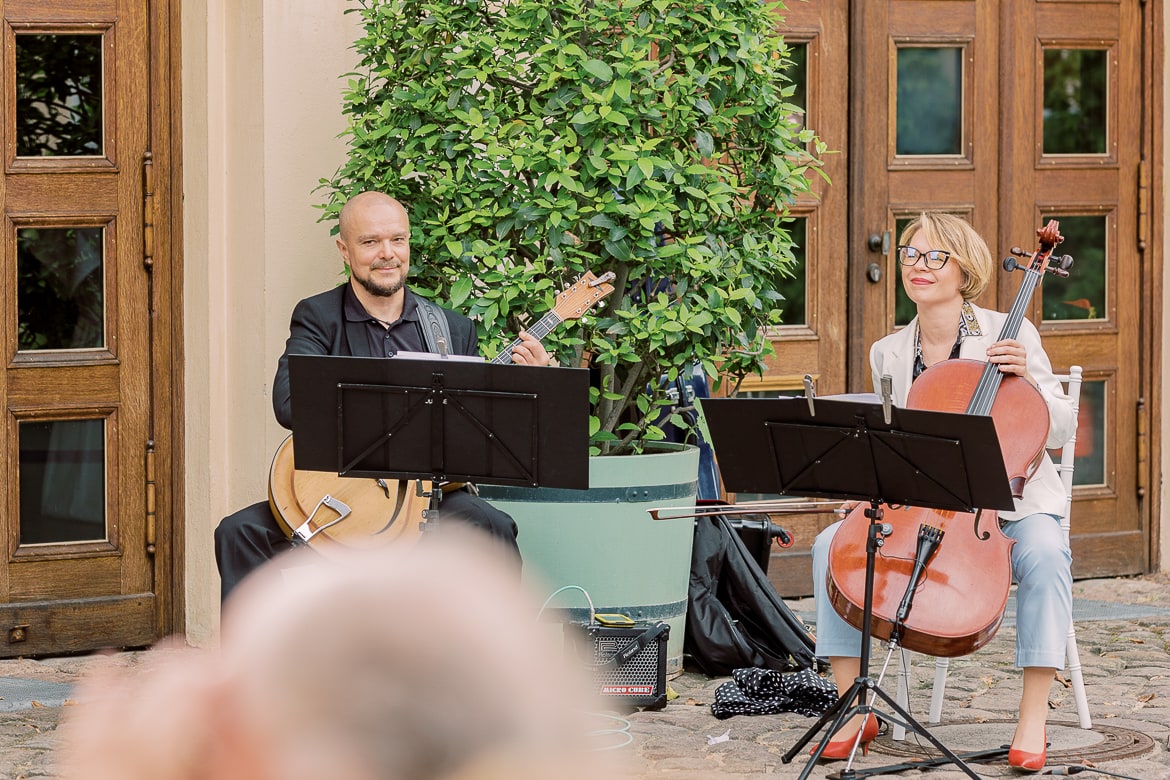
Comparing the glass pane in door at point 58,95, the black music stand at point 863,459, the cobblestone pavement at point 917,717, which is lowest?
the cobblestone pavement at point 917,717

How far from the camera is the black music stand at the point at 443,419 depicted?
3.92 metres

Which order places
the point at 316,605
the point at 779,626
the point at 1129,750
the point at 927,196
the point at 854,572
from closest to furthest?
1. the point at 316,605
2. the point at 854,572
3. the point at 1129,750
4. the point at 779,626
5. the point at 927,196

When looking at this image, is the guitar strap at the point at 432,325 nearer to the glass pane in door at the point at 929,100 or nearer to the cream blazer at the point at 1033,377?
the cream blazer at the point at 1033,377

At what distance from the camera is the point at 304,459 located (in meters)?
4.05

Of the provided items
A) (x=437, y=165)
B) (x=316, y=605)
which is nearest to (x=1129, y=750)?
(x=437, y=165)

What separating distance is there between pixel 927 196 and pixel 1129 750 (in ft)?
10.4

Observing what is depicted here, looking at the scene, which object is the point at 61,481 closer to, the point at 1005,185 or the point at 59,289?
the point at 59,289

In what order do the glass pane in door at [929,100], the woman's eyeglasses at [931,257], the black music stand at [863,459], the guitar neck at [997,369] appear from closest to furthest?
the black music stand at [863,459] → the guitar neck at [997,369] → the woman's eyeglasses at [931,257] → the glass pane in door at [929,100]

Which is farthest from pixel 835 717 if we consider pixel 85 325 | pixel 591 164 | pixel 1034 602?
pixel 85 325

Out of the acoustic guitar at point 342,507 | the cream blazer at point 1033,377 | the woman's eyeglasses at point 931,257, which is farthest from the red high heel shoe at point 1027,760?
the acoustic guitar at point 342,507

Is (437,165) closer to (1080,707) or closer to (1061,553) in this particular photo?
(1061,553)

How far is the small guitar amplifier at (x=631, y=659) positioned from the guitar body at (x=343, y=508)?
691mm

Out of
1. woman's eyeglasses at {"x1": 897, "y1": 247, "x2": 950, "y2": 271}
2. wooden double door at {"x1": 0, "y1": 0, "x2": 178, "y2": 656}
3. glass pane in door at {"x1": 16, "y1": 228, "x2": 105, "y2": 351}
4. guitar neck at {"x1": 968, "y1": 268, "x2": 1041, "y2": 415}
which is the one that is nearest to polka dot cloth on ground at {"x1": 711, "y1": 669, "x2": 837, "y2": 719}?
guitar neck at {"x1": 968, "y1": 268, "x2": 1041, "y2": 415}

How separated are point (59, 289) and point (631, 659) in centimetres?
244
